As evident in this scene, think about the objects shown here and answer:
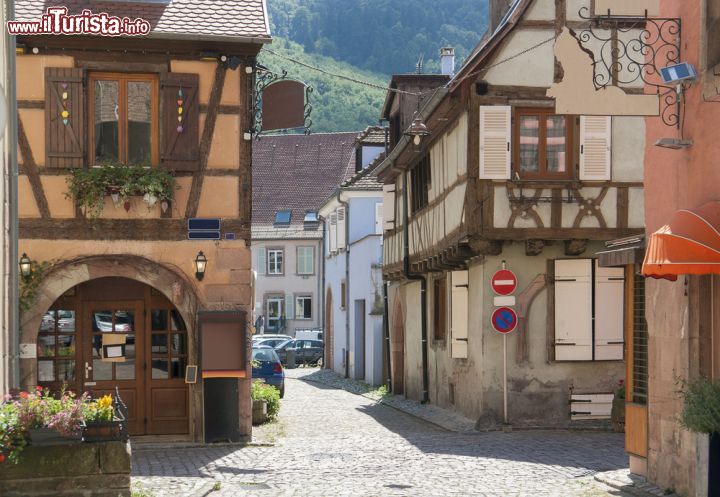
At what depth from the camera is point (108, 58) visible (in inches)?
696

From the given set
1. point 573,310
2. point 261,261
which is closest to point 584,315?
point 573,310

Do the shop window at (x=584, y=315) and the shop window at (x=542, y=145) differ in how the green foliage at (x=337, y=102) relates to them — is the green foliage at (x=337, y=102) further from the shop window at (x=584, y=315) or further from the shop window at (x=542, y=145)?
the shop window at (x=584, y=315)

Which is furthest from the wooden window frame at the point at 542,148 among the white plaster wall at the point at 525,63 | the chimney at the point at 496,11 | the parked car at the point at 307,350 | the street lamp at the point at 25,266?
the parked car at the point at 307,350

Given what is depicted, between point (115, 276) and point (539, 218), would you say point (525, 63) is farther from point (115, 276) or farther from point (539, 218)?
point (115, 276)

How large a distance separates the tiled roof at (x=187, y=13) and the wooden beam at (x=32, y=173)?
70.1 inches

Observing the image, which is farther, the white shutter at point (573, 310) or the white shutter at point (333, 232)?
the white shutter at point (333, 232)

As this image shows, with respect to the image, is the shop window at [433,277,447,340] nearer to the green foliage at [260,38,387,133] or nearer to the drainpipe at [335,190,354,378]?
the drainpipe at [335,190,354,378]

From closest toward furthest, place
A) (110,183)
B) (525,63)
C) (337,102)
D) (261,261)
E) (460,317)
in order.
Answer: (110,183) < (525,63) < (460,317) < (261,261) < (337,102)

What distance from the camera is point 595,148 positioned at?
20750mm

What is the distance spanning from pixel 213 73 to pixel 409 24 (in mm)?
120865

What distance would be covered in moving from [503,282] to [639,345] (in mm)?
6645

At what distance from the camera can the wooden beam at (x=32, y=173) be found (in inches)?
687

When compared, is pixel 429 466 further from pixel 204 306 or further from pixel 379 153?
pixel 379 153

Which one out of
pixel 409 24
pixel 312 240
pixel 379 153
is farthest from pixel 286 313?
pixel 409 24
